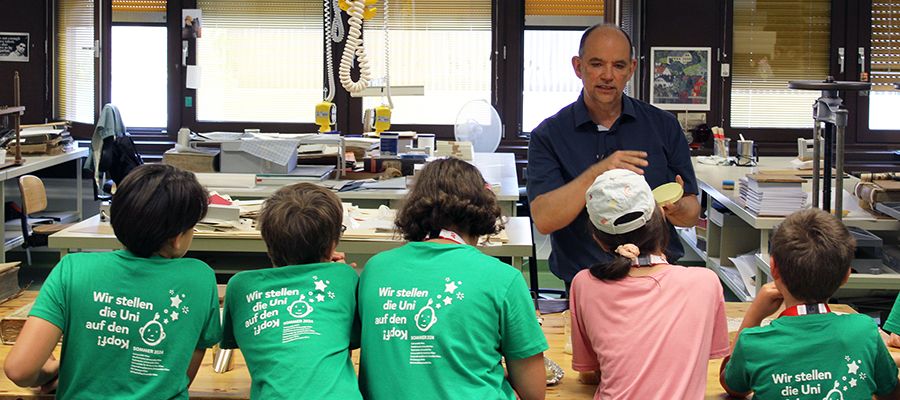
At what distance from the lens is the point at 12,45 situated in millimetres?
9242

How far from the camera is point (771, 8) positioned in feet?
29.4

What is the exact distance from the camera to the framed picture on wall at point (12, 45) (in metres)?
9.24

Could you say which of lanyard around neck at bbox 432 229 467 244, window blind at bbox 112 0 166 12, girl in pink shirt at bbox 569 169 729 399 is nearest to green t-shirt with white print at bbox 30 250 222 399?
lanyard around neck at bbox 432 229 467 244

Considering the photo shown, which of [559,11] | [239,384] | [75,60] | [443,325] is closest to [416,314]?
[443,325]

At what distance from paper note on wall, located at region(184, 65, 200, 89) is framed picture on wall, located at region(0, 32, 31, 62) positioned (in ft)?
4.61

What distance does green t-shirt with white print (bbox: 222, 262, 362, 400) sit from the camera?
7.21 ft

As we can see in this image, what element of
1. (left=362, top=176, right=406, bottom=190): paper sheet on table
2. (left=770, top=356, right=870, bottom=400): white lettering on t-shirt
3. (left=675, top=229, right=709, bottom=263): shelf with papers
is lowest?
(left=675, top=229, right=709, bottom=263): shelf with papers

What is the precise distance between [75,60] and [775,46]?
230 inches

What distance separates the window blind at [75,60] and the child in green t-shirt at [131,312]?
7.40 m

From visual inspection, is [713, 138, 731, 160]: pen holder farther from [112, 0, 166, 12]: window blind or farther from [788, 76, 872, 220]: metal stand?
[112, 0, 166, 12]: window blind

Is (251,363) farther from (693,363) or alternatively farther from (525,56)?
(525,56)

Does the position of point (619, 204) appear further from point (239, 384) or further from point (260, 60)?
point (260, 60)

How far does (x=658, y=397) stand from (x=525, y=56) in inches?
291

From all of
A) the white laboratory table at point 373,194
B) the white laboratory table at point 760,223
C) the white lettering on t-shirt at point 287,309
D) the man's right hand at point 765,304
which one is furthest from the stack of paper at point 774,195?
the white lettering on t-shirt at point 287,309
